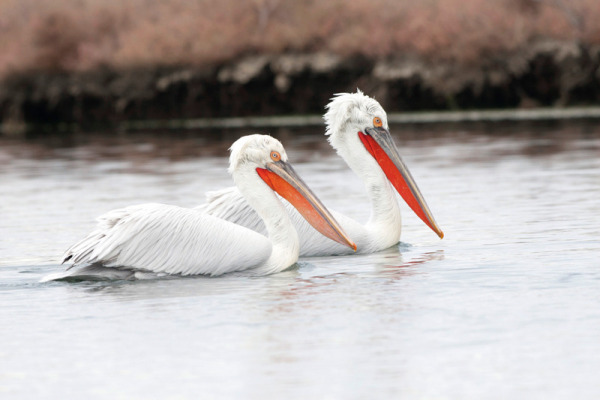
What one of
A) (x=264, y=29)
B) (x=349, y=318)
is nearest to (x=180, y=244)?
(x=349, y=318)

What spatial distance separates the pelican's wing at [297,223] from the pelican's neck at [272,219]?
0.39 metres

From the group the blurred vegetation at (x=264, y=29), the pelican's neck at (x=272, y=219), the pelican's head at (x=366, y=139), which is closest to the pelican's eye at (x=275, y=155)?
the pelican's neck at (x=272, y=219)

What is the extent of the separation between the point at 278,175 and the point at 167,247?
3.12 ft

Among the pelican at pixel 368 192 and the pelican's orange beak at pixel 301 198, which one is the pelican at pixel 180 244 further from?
the pelican at pixel 368 192

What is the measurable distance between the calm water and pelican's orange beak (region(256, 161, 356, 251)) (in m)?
0.23

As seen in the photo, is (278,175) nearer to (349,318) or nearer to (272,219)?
(272,219)

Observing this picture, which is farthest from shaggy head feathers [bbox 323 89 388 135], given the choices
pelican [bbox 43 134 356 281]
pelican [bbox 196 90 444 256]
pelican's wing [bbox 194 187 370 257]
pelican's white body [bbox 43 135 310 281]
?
Result: pelican's white body [bbox 43 135 310 281]

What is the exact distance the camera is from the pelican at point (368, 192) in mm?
8266

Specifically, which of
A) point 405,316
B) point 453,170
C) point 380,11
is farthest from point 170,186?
point 380,11

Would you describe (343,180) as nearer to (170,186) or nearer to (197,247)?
(170,186)

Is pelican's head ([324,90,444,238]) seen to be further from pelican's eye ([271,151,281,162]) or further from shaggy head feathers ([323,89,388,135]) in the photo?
pelican's eye ([271,151,281,162])

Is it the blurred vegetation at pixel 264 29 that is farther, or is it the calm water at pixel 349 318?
the blurred vegetation at pixel 264 29

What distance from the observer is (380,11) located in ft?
136

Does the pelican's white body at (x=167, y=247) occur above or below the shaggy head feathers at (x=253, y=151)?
below
